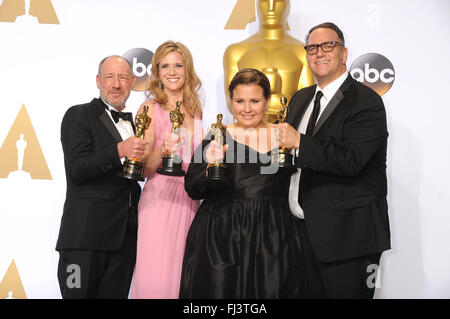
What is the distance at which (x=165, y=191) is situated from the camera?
255 centimetres

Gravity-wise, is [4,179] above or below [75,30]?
below

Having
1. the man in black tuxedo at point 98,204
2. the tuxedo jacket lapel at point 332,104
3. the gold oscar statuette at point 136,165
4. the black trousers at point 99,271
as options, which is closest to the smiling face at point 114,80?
the man in black tuxedo at point 98,204

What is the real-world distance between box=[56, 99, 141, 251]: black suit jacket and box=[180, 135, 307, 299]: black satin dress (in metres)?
0.40

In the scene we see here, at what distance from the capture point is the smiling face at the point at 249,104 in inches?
92.0

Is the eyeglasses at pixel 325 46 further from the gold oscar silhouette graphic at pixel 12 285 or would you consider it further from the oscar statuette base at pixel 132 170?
the gold oscar silhouette graphic at pixel 12 285

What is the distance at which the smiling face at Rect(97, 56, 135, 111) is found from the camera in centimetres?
271

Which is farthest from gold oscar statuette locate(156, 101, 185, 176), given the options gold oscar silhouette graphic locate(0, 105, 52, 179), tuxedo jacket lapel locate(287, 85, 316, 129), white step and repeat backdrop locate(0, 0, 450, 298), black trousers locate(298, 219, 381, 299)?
gold oscar silhouette graphic locate(0, 105, 52, 179)

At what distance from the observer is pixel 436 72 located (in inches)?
140

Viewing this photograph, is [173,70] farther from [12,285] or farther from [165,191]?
[12,285]

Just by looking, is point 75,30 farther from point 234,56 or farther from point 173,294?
point 173,294

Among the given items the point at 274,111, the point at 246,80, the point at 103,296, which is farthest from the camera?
the point at 274,111

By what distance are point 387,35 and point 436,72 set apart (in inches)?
15.7

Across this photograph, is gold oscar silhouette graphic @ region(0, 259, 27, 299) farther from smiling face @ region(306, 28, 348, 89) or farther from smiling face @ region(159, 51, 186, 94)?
smiling face @ region(306, 28, 348, 89)
